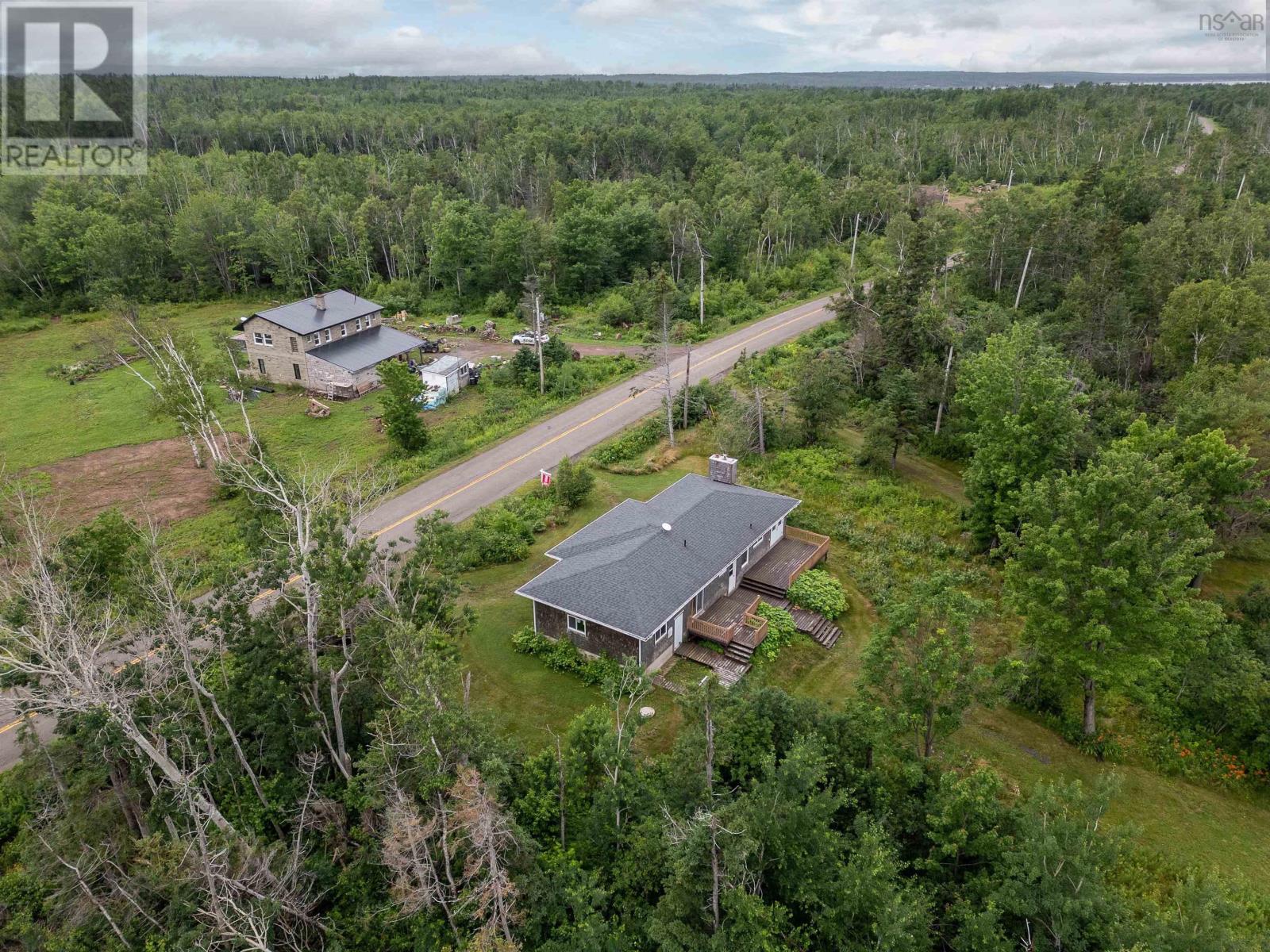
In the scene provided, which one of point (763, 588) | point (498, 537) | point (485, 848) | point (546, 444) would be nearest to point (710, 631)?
point (763, 588)

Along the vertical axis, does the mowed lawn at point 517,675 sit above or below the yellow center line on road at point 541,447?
below

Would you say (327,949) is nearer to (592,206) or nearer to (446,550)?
(446,550)

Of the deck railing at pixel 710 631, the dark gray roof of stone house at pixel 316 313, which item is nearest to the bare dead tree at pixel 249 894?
the deck railing at pixel 710 631

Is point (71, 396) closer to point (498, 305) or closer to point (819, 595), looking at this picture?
point (498, 305)

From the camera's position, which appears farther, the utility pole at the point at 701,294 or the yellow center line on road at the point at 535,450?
the utility pole at the point at 701,294

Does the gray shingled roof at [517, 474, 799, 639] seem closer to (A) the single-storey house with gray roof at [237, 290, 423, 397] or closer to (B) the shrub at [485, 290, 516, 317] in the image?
(A) the single-storey house with gray roof at [237, 290, 423, 397]

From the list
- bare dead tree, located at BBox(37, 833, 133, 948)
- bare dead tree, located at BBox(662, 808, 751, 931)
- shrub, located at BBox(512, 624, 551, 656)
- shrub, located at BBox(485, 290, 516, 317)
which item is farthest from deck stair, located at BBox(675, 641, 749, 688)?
shrub, located at BBox(485, 290, 516, 317)

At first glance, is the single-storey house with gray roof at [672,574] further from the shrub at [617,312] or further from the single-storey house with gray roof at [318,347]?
the shrub at [617,312]
